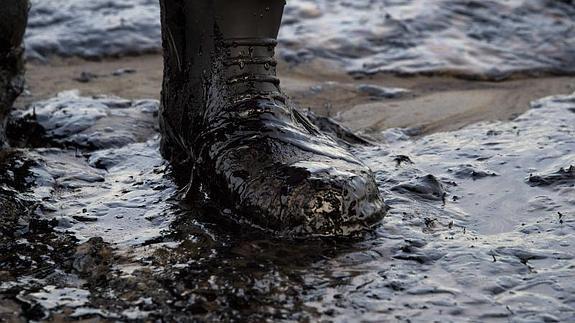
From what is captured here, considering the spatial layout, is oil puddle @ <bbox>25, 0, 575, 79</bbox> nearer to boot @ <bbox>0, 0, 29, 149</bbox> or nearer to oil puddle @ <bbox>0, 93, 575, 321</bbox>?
oil puddle @ <bbox>0, 93, 575, 321</bbox>

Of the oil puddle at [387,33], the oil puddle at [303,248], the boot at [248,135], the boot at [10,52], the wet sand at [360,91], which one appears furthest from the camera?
the oil puddle at [387,33]

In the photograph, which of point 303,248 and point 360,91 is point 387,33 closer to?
point 360,91

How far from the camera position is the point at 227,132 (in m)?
2.57

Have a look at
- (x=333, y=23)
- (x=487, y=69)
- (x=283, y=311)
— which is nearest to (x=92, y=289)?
(x=283, y=311)

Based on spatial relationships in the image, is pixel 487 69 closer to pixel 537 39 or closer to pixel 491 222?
pixel 537 39

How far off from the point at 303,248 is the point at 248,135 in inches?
18.8

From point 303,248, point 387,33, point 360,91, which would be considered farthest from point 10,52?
point 387,33

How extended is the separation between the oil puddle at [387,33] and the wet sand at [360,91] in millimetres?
137

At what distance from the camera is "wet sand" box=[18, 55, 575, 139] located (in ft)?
12.5

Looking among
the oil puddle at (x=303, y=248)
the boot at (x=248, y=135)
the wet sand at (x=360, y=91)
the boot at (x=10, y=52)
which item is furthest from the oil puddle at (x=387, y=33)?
the boot at (x=248, y=135)

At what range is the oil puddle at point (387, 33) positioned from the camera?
482 cm

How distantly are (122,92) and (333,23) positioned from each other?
1806 millimetres

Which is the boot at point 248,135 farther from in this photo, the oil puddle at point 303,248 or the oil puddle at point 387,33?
the oil puddle at point 387,33

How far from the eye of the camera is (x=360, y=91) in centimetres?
430
